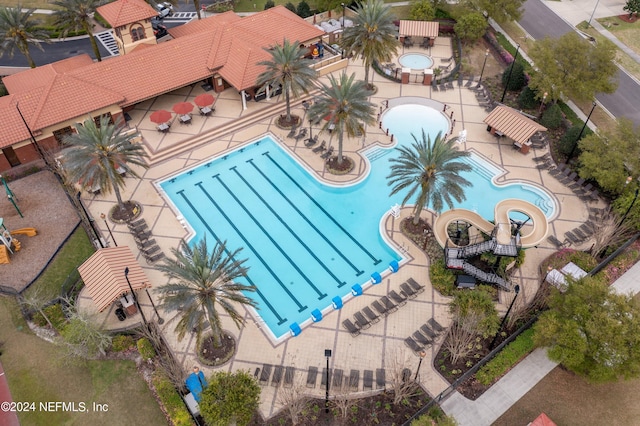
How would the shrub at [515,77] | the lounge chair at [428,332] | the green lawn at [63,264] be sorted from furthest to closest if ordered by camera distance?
the shrub at [515,77] < the green lawn at [63,264] < the lounge chair at [428,332]

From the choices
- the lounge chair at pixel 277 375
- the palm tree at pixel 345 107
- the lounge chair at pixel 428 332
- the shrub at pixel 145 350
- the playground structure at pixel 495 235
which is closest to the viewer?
the lounge chair at pixel 277 375

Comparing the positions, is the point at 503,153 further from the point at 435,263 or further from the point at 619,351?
the point at 619,351

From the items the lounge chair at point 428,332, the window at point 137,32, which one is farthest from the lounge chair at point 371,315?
the window at point 137,32

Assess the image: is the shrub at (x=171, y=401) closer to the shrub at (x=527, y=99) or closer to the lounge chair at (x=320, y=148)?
the lounge chair at (x=320, y=148)

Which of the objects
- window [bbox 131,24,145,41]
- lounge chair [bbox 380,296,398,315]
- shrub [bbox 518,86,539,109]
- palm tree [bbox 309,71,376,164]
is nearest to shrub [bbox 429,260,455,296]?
lounge chair [bbox 380,296,398,315]

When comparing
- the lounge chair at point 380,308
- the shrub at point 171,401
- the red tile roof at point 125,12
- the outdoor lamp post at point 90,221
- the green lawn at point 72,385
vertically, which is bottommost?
the green lawn at point 72,385

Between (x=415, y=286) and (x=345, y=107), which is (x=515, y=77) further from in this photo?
(x=415, y=286)

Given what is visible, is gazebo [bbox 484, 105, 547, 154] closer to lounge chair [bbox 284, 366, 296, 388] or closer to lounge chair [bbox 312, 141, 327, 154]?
lounge chair [bbox 312, 141, 327, 154]

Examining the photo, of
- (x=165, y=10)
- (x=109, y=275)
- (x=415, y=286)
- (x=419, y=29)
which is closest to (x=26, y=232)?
(x=109, y=275)
